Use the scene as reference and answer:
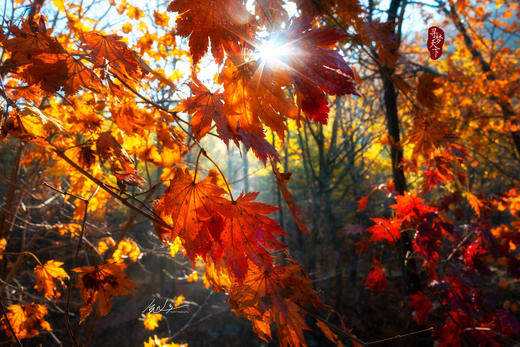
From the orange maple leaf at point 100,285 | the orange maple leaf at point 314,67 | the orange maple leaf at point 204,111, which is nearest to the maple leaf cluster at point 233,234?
the orange maple leaf at point 204,111

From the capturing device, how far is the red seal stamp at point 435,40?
109 centimetres

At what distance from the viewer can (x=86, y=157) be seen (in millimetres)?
1342

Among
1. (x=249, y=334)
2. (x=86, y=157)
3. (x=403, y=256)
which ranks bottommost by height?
(x=249, y=334)

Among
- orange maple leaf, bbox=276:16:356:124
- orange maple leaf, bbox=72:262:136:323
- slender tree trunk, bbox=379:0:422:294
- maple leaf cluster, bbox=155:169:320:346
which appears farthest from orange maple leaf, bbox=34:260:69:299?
slender tree trunk, bbox=379:0:422:294

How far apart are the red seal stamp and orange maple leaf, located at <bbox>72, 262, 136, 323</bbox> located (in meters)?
1.75

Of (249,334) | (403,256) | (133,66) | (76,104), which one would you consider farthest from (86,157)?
(249,334)

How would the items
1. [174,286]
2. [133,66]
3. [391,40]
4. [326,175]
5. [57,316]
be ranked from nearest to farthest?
[133,66], [391,40], [326,175], [57,316], [174,286]

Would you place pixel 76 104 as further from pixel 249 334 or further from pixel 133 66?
pixel 249 334

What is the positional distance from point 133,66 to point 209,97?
48 centimetres

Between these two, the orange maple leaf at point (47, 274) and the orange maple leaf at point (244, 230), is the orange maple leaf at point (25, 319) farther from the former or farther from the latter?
the orange maple leaf at point (244, 230)

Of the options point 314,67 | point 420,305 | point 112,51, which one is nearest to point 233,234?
point 314,67

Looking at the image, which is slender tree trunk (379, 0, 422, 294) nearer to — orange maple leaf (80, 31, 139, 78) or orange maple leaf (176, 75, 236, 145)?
orange maple leaf (176, 75, 236, 145)

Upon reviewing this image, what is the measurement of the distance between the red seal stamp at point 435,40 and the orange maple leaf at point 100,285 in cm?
175

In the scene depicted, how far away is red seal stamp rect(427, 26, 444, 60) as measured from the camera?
1.09 metres
